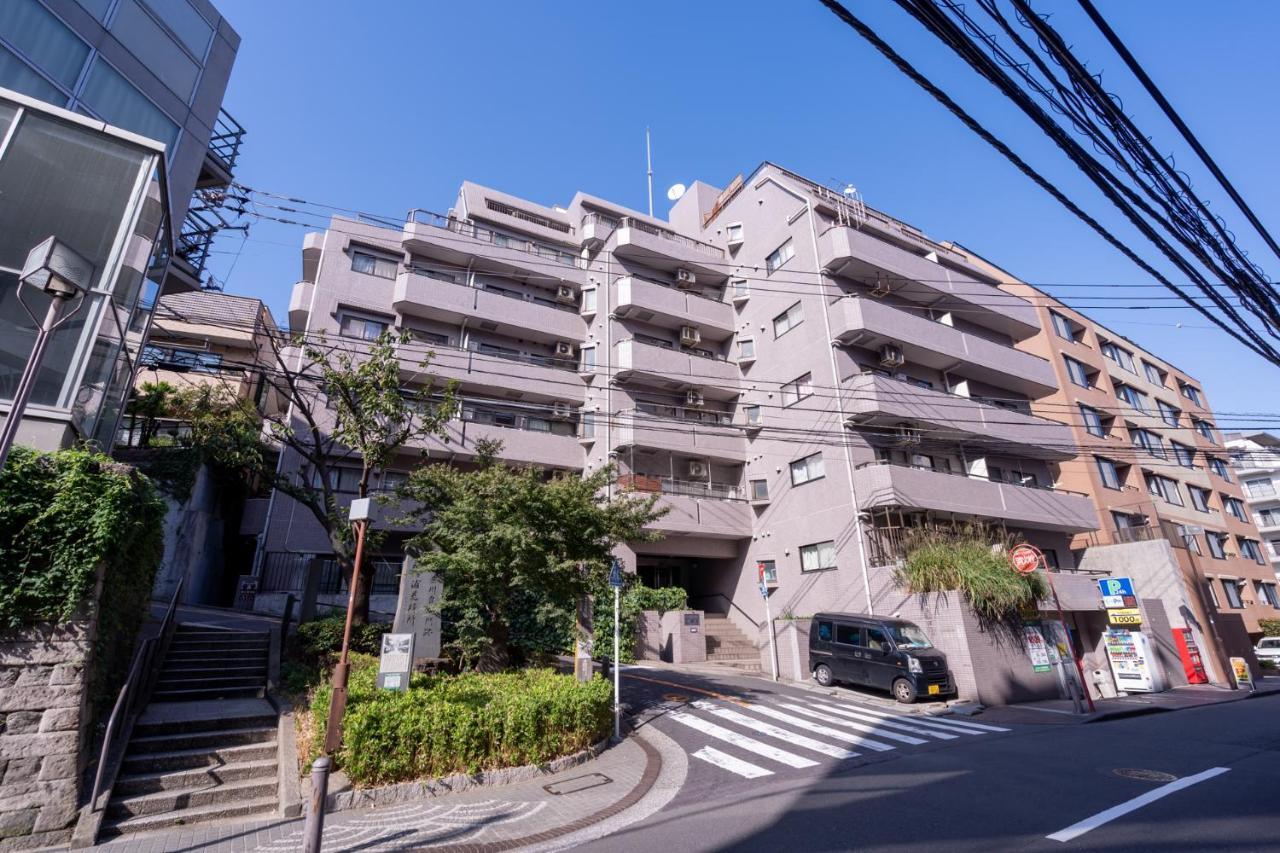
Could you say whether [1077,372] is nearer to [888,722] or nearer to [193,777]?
[888,722]

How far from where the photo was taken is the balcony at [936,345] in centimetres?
2164

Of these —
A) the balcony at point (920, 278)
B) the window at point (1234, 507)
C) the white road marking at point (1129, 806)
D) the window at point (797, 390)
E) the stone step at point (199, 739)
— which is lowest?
the white road marking at point (1129, 806)

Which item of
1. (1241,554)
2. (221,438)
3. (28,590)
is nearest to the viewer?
(28,590)

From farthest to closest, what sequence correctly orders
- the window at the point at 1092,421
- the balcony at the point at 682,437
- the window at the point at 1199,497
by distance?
1. the window at the point at 1199,497
2. the window at the point at 1092,421
3. the balcony at the point at 682,437

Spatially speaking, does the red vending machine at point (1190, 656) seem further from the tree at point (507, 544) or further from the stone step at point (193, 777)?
the stone step at point (193, 777)

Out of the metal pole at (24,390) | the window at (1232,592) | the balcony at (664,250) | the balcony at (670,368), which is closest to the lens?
the metal pole at (24,390)

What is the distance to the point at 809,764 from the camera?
8.62m

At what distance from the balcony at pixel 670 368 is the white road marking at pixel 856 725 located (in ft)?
47.7

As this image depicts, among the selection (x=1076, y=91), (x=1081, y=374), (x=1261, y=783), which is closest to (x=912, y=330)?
(x=1081, y=374)

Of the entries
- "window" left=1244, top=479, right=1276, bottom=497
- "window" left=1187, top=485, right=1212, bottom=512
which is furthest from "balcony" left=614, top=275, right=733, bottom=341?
"window" left=1244, top=479, right=1276, bottom=497

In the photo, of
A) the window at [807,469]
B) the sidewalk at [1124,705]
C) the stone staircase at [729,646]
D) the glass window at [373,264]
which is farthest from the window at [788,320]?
the glass window at [373,264]

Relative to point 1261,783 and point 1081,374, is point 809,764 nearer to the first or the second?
point 1261,783

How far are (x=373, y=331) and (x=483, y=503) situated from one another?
15.5 meters

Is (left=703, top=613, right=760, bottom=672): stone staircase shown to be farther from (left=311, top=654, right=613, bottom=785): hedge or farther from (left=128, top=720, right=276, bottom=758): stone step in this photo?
(left=128, top=720, right=276, bottom=758): stone step
